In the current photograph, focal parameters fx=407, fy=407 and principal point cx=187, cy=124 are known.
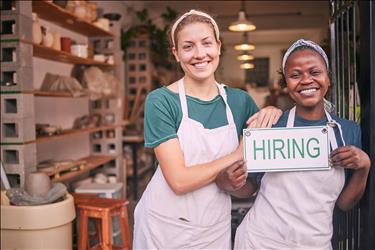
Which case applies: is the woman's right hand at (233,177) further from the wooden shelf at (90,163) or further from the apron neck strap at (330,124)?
the wooden shelf at (90,163)

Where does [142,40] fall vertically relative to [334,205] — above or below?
above

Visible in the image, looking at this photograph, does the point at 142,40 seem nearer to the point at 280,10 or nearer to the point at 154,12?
the point at 154,12

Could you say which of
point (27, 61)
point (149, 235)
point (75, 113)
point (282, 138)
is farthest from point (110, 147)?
point (282, 138)

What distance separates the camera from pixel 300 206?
120cm

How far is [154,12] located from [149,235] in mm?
6755

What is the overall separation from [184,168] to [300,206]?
0.36 meters

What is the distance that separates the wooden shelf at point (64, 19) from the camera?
323cm

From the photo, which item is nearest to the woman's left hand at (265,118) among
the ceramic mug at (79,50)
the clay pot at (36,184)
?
the clay pot at (36,184)

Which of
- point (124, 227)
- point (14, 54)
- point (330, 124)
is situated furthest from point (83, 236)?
point (330, 124)

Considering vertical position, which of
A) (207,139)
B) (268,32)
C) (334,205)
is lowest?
(334,205)

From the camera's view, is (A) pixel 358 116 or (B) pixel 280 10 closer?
(A) pixel 358 116

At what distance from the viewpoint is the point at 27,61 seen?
2689mm

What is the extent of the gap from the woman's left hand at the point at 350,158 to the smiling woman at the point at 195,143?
207 mm

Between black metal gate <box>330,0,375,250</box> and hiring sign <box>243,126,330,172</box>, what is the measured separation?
149 mm
